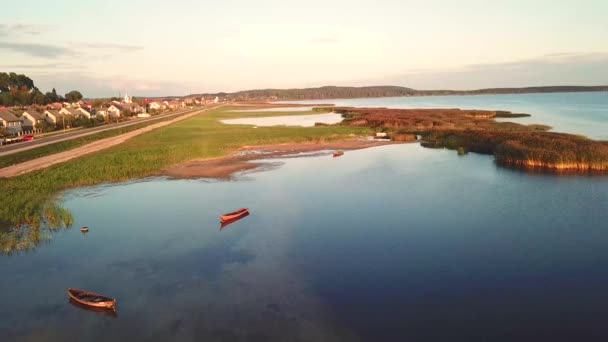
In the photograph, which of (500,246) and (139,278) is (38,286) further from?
(500,246)

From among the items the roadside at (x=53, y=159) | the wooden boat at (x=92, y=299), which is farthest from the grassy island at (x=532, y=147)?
the roadside at (x=53, y=159)

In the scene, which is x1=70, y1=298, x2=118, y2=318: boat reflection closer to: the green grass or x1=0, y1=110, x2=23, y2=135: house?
the green grass

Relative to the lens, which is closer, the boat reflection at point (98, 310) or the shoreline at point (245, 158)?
the boat reflection at point (98, 310)

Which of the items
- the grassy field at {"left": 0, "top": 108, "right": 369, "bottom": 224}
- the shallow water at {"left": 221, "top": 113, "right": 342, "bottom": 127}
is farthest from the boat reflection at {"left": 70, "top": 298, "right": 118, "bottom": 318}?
the shallow water at {"left": 221, "top": 113, "right": 342, "bottom": 127}

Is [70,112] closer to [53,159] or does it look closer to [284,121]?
[284,121]

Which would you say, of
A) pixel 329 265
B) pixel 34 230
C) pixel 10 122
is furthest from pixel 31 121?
pixel 329 265

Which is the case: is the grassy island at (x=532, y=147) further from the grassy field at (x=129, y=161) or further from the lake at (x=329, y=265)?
the grassy field at (x=129, y=161)
